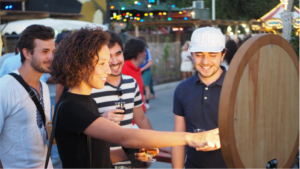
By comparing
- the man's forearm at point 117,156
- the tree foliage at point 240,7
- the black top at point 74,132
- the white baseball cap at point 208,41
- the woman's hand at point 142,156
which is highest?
the tree foliage at point 240,7

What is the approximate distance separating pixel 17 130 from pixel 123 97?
3.20ft

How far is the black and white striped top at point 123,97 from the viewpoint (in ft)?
10.2

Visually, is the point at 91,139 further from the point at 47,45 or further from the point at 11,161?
the point at 47,45

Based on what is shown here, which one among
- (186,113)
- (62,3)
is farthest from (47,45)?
(62,3)

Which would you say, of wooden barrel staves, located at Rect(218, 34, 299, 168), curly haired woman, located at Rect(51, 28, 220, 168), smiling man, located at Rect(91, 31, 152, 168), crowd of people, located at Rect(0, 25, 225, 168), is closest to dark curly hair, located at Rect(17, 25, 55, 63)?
crowd of people, located at Rect(0, 25, 225, 168)

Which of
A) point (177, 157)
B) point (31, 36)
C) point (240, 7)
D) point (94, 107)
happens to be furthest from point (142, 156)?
point (240, 7)

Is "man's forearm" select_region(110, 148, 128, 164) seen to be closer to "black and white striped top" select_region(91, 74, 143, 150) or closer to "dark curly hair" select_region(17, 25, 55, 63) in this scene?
"black and white striped top" select_region(91, 74, 143, 150)

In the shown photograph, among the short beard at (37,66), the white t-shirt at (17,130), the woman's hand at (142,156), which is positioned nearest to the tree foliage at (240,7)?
the short beard at (37,66)

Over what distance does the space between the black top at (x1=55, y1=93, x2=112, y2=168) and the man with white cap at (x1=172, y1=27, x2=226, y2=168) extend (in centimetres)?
87

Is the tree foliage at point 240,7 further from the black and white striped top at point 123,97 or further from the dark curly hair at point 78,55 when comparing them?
the dark curly hair at point 78,55

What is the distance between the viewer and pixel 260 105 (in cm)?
186

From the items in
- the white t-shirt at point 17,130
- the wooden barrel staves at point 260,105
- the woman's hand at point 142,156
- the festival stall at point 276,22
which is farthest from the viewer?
the festival stall at point 276,22

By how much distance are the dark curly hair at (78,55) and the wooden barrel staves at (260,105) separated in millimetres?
864

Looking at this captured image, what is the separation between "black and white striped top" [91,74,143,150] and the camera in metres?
3.11
